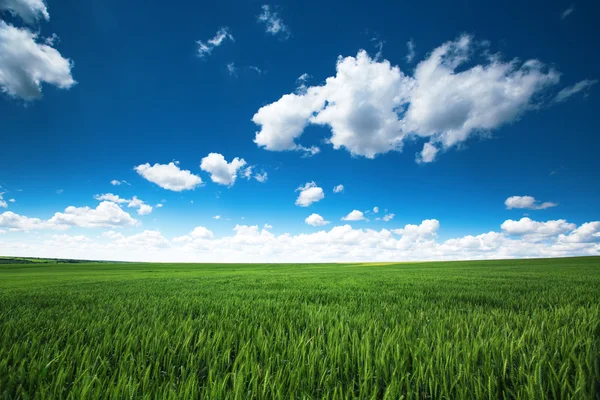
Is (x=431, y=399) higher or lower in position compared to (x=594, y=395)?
lower

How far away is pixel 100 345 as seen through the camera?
7.36ft

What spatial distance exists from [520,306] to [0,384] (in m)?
6.67

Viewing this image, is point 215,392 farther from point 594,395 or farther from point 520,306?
point 520,306

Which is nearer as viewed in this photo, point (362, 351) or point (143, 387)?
point (143, 387)

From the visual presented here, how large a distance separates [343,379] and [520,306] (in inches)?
183

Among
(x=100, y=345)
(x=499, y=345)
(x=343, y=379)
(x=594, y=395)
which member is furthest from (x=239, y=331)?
(x=594, y=395)

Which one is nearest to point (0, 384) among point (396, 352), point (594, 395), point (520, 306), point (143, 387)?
point (143, 387)

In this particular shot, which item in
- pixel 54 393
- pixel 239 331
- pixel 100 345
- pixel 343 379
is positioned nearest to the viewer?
pixel 54 393

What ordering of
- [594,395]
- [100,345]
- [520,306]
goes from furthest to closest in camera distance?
[520,306] < [100,345] < [594,395]

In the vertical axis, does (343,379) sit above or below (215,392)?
below

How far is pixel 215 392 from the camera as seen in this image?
1.39m

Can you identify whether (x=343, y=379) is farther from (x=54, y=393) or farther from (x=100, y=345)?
(x=100, y=345)

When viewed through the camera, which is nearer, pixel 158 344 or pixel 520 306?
pixel 158 344

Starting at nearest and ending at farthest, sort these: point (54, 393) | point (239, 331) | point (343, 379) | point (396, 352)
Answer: point (54, 393)
point (343, 379)
point (396, 352)
point (239, 331)
